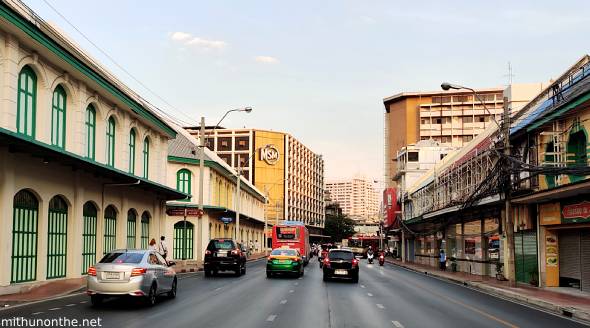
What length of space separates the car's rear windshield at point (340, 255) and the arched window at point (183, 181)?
25992mm

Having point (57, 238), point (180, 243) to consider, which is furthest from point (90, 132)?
point (180, 243)

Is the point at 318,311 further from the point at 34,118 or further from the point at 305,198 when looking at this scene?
the point at 305,198

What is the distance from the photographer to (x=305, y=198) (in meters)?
159

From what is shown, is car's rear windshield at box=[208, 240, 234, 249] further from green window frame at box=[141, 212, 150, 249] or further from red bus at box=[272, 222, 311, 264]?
red bus at box=[272, 222, 311, 264]

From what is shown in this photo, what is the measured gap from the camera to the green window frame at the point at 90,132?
29.4 m

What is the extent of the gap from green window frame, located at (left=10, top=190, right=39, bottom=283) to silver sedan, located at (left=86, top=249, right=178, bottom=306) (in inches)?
238

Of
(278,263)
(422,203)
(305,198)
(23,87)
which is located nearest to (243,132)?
(305,198)

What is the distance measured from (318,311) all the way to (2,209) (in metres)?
10.6

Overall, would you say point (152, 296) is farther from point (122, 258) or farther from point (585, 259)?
point (585, 259)

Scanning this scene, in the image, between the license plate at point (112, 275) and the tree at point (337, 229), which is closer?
the license plate at point (112, 275)

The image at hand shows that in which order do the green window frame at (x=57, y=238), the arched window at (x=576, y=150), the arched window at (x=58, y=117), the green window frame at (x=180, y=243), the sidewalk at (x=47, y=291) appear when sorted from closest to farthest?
the sidewalk at (x=47, y=291) → the green window frame at (x=57, y=238) → the arched window at (x=576, y=150) → the arched window at (x=58, y=117) → the green window frame at (x=180, y=243)

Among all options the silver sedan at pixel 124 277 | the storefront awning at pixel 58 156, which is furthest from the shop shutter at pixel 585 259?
the storefront awning at pixel 58 156

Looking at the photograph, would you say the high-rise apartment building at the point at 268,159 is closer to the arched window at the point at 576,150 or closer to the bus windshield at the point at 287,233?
the bus windshield at the point at 287,233

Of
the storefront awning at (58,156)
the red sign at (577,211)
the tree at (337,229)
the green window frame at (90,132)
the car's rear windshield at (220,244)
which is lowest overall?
the tree at (337,229)
